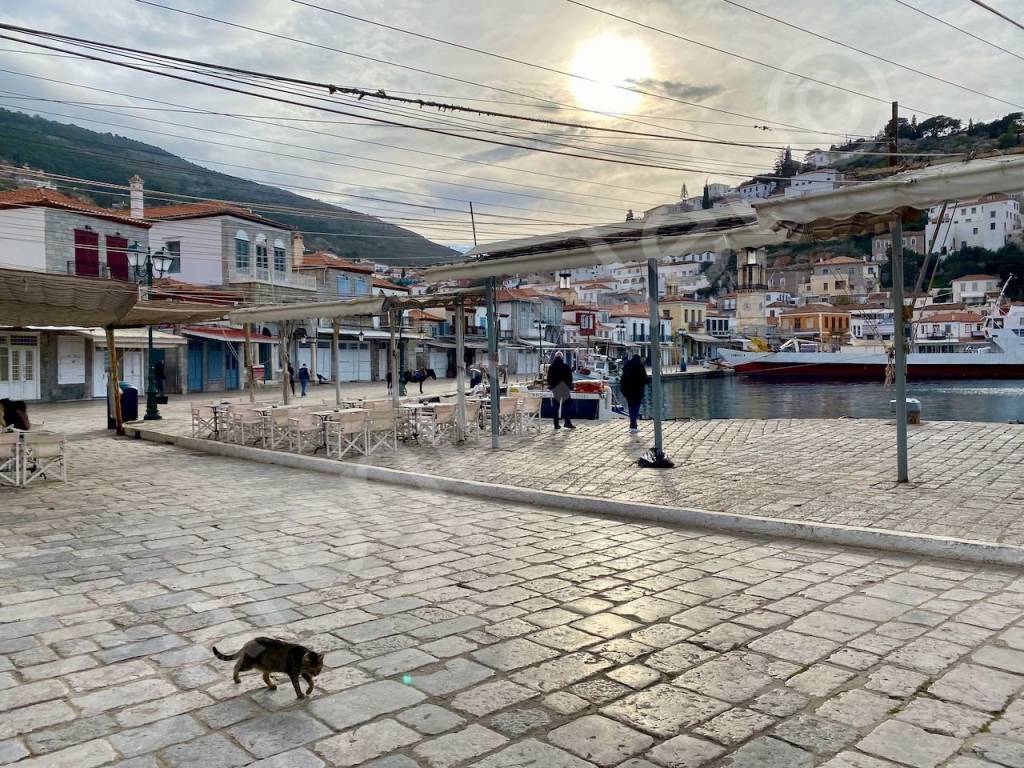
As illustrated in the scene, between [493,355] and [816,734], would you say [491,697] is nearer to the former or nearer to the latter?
[816,734]

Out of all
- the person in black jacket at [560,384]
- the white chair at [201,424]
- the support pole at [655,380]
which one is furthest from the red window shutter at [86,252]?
the support pole at [655,380]

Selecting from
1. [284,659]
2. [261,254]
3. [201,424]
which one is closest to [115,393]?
[201,424]

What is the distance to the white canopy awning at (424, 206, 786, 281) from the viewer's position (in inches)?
352

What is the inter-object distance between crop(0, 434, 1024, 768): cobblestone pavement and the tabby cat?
5.2 inches

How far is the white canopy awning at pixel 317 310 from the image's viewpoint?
1412 cm

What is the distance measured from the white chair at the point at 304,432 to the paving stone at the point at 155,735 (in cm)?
921

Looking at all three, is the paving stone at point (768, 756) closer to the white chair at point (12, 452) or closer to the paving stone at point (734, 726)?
the paving stone at point (734, 726)

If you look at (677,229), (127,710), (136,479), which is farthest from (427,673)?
(136,479)

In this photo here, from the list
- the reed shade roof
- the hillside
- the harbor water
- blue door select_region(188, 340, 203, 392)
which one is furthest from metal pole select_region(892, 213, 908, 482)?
the hillside

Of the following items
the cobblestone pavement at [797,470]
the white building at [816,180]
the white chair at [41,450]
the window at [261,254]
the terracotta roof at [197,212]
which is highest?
the terracotta roof at [197,212]

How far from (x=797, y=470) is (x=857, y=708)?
6244 mm

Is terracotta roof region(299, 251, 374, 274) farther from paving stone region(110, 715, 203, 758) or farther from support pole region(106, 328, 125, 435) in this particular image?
paving stone region(110, 715, 203, 758)

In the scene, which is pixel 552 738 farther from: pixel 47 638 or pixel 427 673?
pixel 47 638

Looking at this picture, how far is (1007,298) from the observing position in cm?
8762
